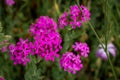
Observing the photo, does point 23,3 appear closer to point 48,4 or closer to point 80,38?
point 48,4

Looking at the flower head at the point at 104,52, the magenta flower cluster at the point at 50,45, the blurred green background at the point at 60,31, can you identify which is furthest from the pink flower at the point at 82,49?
the flower head at the point at 104,52

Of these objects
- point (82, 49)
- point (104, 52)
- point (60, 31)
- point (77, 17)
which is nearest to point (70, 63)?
point (82, 49)

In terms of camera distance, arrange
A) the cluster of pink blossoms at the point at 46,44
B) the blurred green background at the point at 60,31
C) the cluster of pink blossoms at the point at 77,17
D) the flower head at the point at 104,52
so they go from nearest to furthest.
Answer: the cluster of pink blossoms at the point at 46,44
the cluster of pink blossoms at the point at 77,17
the blurred green background at the point at 60,31
the flower head at the point at 104,52

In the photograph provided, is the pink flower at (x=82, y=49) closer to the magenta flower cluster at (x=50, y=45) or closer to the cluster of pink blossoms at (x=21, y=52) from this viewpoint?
the magenta flower cluster at (x=50, y=45)

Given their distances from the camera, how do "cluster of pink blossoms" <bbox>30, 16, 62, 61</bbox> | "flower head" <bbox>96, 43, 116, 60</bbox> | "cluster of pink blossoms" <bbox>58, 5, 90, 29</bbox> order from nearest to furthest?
"cluster of pink blossoms" <bbox>30, 16, 62, 61</bbox>, "cluster of pink blossoms" <bbox>58, 5, 90, 29</bbox>, "flower head" <bbox>96, 43, 116, 60</bbox>

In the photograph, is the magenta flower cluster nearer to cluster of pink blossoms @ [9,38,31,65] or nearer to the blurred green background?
cluster of pink blossoms @ [9,38,31,65]

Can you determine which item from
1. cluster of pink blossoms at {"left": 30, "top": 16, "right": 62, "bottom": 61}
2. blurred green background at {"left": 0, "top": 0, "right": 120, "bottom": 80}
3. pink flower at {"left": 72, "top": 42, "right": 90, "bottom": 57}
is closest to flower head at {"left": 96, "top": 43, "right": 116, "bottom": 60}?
blurred green background at {"left": 0, "top": 0, "right": 120, "bottom": 80}

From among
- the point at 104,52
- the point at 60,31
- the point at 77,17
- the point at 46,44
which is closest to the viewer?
the point at 46,44

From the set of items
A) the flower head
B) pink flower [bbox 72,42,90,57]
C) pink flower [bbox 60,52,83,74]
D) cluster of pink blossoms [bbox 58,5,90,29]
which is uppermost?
cluster of pink blossoms [bbox 58,5,90,29]

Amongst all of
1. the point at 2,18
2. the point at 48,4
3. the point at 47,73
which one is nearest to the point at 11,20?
the point at 2,18

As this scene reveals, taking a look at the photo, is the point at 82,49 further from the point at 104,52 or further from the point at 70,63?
the point at 104,52

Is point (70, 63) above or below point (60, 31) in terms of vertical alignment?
below
